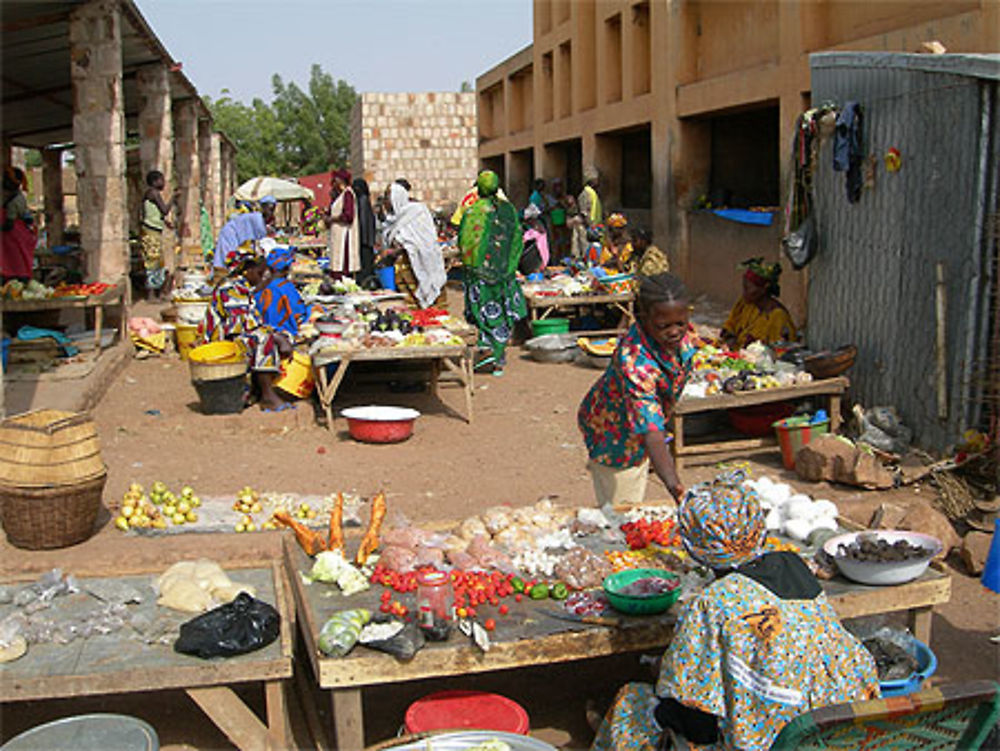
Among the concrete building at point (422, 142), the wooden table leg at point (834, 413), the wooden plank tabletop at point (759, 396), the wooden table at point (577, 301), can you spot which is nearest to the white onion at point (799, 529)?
the wooden plank tabletop at point (759, 396)

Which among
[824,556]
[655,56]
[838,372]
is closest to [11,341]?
[838,372]

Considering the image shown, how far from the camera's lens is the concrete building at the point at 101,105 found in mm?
11539

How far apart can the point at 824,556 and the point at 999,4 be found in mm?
6252

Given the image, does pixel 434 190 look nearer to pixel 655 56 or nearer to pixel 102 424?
pixel 655 56

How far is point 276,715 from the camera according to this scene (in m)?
3.65

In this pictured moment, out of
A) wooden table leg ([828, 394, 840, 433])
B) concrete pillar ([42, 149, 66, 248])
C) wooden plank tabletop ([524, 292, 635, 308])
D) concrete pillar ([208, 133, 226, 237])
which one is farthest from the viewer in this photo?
concrete pillar ([208, 133, 226, 237])

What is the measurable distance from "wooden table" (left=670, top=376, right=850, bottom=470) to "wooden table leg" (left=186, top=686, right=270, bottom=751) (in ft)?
15.5

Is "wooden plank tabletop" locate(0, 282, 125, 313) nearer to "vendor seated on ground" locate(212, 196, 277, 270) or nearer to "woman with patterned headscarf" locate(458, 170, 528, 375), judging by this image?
"vendor seated on ground" locate(212, 196, 277, 270)

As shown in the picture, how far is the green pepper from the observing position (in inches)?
157

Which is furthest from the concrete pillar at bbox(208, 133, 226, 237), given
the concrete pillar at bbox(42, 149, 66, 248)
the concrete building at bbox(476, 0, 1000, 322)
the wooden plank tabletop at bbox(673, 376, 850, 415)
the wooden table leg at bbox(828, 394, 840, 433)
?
the wooden table leg at bbox(828, 394, 840, 433)

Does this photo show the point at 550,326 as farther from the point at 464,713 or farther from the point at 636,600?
the point at 464,713

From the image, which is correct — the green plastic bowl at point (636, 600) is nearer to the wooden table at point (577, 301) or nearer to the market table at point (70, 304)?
the market table at point (70, 304)

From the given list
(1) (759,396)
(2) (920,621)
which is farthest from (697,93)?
(2) (920,621)

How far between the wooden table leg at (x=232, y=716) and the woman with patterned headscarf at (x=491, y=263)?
25.4 ft
